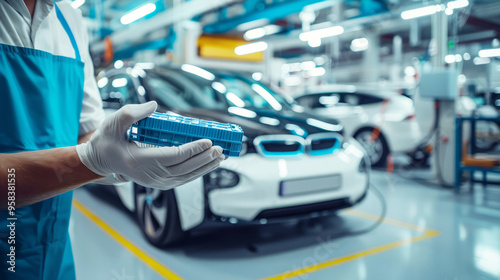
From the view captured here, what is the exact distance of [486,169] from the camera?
3881mm

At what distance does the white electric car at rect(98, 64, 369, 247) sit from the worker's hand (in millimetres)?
1030

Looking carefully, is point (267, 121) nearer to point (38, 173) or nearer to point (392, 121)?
point (38, 173)

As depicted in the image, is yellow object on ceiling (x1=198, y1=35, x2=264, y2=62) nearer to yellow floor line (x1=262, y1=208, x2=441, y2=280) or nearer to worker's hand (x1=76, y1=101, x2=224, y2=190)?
yellow floor line (x1=262, y1=208, x2=441, y2=280)

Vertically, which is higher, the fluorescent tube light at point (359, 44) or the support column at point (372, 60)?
the fluorescent tube light at point (359, 44)

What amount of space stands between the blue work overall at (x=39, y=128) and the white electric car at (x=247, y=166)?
880 millimetres

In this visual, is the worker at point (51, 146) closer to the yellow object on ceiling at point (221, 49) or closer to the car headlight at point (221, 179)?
the car headlight at point (221, 179)

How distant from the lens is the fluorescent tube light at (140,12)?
5158mm

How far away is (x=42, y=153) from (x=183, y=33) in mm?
4636

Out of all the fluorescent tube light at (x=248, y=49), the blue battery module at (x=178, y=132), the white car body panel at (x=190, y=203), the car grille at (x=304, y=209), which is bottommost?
the car grille at (x=304, y=209)

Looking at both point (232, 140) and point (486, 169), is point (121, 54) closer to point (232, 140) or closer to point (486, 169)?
point (486, 169)

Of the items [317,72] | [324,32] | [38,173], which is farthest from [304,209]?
[317,72]

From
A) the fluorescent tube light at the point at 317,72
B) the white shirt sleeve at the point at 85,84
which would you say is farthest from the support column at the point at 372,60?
the white shirt sleeve at the point at 85,84

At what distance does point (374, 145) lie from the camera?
573cm

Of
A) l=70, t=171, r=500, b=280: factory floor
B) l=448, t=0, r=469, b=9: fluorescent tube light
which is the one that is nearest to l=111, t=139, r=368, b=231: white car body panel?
l=70, t=171, r=500, b=280: factory floor
